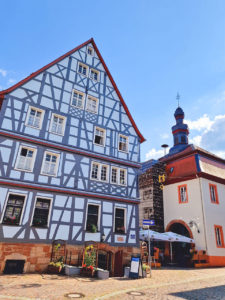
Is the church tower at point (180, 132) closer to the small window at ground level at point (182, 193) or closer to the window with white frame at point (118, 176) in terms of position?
the small window at ground level at point (182, 193)

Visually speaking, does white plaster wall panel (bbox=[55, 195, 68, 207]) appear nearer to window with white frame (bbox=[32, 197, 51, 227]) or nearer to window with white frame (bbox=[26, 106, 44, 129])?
window with white frame (bbox=[32, 197, 51, 227])

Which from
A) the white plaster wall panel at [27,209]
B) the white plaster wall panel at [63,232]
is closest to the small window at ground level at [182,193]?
the white plaster wall panel at [63,232]

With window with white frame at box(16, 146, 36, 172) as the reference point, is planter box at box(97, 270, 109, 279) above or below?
below

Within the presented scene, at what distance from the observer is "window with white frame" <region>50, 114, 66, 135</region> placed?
15.3 m

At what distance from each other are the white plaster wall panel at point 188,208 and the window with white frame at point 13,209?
51.0 ft

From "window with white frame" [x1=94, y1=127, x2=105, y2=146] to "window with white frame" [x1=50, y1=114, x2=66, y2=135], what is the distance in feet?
9.06

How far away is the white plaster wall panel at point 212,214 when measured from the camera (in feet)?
63.9

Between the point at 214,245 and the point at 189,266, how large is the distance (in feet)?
10.5

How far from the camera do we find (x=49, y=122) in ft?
49.5

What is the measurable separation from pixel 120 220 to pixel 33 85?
11.5 m

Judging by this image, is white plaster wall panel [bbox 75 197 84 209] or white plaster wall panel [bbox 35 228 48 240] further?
white plaster wall panel [bbox 75 197 84 209]

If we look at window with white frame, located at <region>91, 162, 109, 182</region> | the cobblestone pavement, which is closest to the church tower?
window with white frame, located at <region>91, 162, 109, 182</region>

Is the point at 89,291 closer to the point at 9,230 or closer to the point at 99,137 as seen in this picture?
the point at 9,230

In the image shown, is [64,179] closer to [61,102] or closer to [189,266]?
[61,102]
